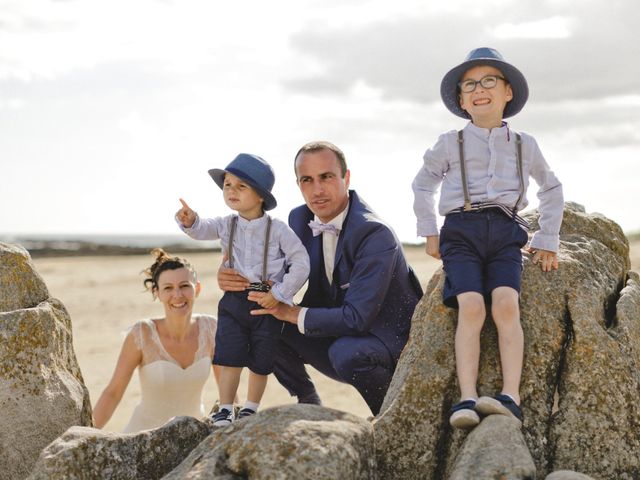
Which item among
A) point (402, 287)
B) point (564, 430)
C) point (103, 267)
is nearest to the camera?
point (564, 430)

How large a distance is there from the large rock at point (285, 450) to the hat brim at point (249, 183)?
1.99 m

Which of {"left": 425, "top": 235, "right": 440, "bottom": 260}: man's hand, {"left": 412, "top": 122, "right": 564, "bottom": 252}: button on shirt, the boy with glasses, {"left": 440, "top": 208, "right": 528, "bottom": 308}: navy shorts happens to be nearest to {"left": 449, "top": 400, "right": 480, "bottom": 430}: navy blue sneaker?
the boy with glasses

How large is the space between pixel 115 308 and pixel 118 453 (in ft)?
69.7

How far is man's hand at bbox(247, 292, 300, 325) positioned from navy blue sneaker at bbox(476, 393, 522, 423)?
1821 millimetres

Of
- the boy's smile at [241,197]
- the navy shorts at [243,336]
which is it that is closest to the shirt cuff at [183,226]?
the boy's smile at [241,197]

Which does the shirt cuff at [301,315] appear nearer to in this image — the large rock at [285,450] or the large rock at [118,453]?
the large rock at [118,453]

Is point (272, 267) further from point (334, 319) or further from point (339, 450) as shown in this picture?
point (339, 450)

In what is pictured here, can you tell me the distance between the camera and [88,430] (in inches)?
211

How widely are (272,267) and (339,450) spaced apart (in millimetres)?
2092

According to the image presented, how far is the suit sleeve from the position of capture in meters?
6.44

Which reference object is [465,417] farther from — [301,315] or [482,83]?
[482,83]

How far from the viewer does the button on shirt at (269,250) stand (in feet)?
20.6

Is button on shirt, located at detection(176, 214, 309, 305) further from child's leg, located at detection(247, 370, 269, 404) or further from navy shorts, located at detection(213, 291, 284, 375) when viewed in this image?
child's leg, located at detection(247, 370, 269, 404)

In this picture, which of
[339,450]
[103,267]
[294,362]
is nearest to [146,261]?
[103,267]
